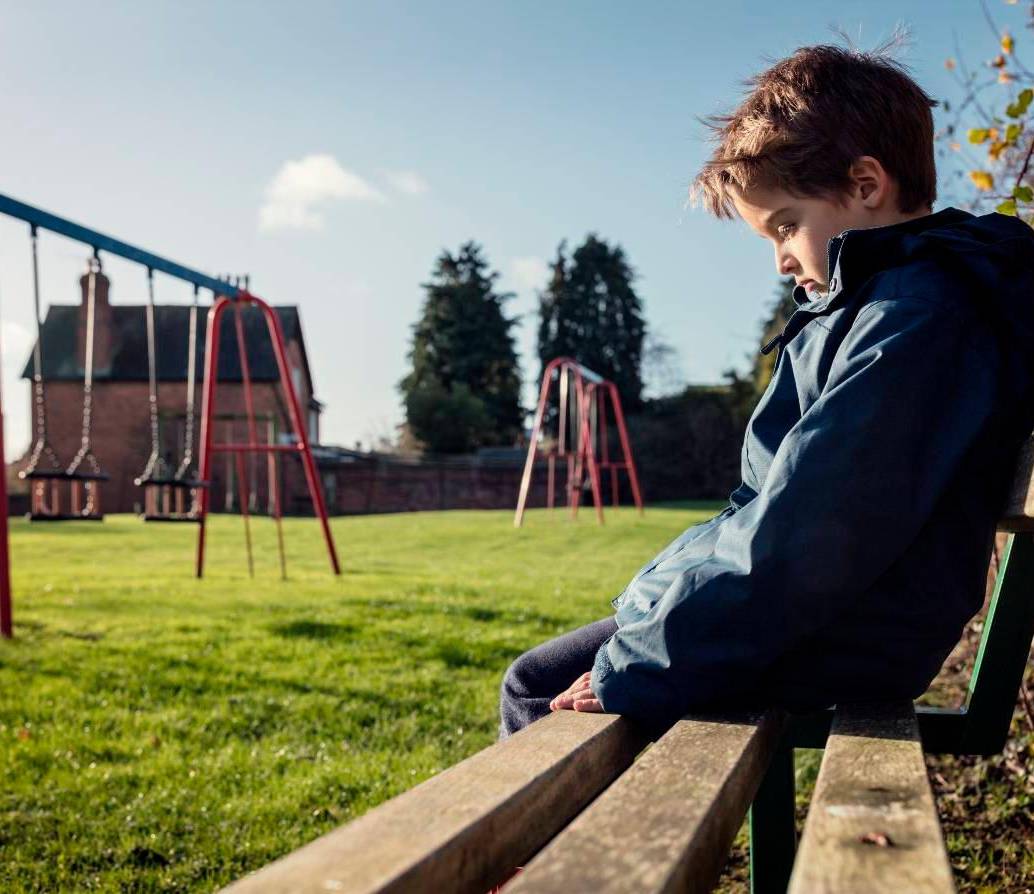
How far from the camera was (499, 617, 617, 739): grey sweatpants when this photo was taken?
6.57ft

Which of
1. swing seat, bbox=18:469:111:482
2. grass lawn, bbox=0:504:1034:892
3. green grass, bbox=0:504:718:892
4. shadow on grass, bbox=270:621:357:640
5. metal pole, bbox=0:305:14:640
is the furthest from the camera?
shadow on grass, bbox=270:621:357:640

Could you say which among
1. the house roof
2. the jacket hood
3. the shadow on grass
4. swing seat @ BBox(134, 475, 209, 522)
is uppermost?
the house roof

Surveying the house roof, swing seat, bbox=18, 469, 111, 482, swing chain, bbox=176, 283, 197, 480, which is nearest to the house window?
the house roof

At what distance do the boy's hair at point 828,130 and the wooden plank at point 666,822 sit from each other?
0.93m

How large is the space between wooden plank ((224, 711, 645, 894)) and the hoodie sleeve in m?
0.16

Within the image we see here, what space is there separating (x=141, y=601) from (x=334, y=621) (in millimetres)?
2260

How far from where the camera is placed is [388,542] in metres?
16.3

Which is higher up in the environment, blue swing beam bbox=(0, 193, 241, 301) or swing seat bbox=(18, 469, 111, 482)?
blue swing beam bbox=(0, 193, 241, 301)

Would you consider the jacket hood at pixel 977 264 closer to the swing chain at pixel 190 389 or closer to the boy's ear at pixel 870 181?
the boy's ear at pixel 870 181

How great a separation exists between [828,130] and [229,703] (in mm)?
3807

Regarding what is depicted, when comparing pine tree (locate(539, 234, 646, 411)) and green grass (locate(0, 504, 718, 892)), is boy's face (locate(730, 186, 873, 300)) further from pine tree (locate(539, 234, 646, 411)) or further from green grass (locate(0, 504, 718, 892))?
pine tree (locate(539, 234, 646, 411))

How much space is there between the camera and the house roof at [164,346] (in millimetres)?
41625

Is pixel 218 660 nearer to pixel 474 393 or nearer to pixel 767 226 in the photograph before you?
pixel 767 226

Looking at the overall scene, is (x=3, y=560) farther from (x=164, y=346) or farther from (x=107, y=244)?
(x=164, y=346)
